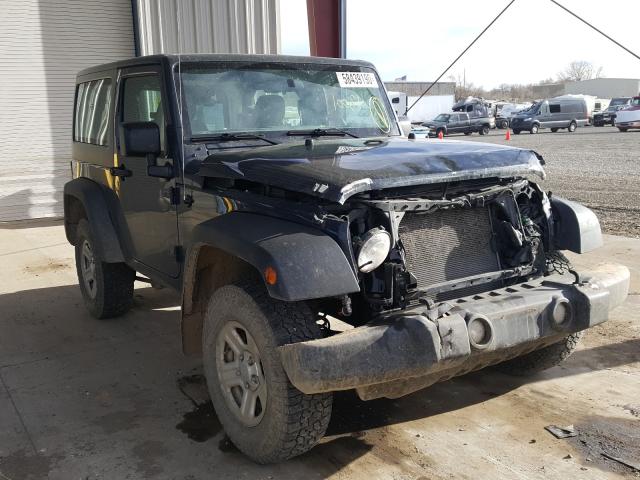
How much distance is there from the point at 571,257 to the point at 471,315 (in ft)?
16.2

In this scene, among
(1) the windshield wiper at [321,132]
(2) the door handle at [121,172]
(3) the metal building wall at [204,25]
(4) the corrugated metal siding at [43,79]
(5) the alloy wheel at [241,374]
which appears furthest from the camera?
(3) the metal building wall at [204,25]

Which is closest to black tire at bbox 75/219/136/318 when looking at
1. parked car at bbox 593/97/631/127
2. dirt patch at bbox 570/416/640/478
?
dirt patch at bbox 570/416/640/478

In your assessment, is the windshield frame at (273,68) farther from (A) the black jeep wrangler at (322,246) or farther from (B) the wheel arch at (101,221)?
(B) the wheel arch at (101,221)

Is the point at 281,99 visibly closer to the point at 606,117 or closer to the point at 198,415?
the point at 198,415

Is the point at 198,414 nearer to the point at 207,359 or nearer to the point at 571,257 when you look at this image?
the point at 207,359

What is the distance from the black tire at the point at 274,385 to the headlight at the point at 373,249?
13.8 inches

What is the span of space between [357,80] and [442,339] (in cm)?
256

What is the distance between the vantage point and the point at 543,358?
4.07 meters

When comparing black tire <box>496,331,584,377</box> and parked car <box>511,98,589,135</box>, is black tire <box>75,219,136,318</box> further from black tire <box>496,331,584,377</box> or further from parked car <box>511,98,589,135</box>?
parked car <box>511,98,589,135</box>

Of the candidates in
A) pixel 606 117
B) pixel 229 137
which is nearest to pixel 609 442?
pixel 229 137

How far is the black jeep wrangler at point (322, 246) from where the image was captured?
2.78 metres

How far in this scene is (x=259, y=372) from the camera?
3.05 m

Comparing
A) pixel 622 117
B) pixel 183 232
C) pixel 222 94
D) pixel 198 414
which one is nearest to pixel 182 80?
pixel 222 94

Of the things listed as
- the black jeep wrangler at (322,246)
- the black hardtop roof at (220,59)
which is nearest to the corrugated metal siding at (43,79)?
the black hardtop roof at (220,59)
